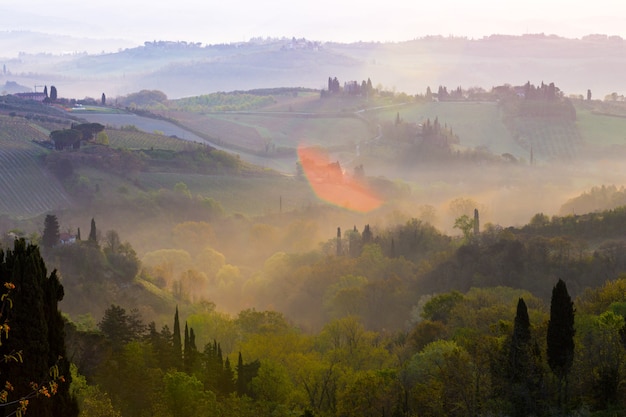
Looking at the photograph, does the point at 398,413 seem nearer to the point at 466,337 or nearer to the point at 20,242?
the point at 466,337

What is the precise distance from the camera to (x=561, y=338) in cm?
5669

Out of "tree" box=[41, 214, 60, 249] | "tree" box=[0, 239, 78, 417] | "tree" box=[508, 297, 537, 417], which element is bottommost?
"tree" box=[41, 214, 60, 249]

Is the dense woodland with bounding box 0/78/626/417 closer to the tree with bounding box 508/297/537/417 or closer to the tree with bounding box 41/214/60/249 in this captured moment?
the tree with bounding box 508/297/537/417

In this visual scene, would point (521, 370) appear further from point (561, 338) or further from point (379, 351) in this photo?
point (379, 351)

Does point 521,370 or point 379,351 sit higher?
point 521,370

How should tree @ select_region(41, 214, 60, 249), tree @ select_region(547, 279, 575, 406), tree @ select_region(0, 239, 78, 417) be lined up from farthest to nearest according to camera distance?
tree @ select_region(41, 214, 60, 249), tree @ select_region(547, 279, 575, 406), tree @ select_region(0, 239, 78, 417)

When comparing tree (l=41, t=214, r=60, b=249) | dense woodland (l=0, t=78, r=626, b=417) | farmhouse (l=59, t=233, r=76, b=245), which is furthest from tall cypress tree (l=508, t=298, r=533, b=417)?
farmhouse (l=59, t=233, r=76, b=245)

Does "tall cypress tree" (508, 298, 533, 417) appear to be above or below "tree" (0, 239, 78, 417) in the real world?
below

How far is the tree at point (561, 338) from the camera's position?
56312mm

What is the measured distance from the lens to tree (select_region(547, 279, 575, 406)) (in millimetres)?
56312

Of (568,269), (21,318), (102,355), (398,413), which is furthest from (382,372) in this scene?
(568,269)

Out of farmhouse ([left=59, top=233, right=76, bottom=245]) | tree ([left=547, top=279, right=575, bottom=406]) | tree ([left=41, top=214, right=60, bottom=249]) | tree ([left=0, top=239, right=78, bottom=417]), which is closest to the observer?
tree ([left=0, top=239, right=78, bottom=417])

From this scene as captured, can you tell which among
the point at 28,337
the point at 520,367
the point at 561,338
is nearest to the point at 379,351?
the point at 520,367

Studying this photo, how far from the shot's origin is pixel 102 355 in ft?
207
